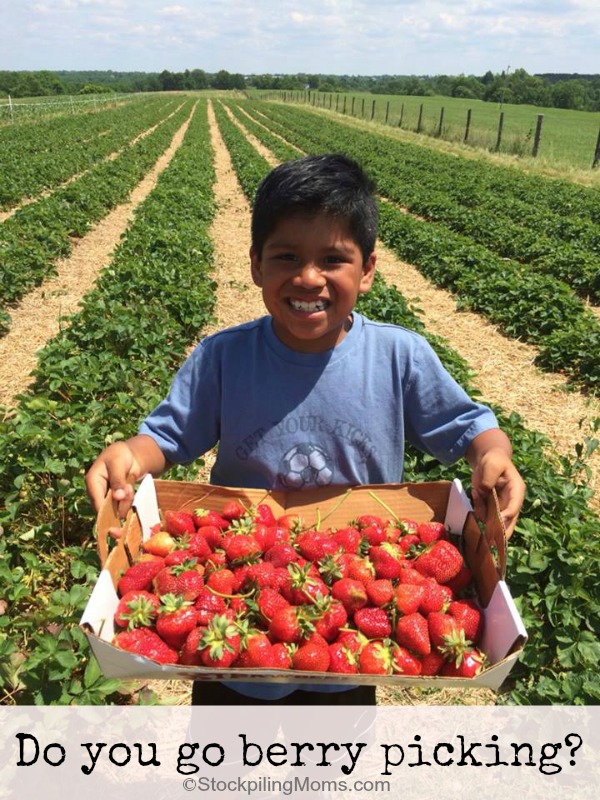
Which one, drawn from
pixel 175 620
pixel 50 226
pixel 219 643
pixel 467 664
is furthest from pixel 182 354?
pixel 50 226

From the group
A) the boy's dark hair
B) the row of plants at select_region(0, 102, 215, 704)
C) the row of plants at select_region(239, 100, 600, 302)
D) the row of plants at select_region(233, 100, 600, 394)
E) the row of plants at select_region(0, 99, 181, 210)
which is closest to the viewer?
the boy's dark hair

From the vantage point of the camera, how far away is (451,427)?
1.97 metres

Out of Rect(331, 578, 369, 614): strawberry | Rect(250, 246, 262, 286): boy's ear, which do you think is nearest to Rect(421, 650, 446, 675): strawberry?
Rect(331, 578, 369, 614): strawberry

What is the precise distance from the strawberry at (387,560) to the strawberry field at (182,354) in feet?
4.42

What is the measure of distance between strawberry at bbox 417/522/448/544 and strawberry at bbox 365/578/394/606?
253 millimetres

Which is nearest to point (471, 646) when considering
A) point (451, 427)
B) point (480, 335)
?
point (451, 427)

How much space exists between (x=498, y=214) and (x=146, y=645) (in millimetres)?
14210

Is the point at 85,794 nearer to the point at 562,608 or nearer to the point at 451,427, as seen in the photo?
the point at 451,427

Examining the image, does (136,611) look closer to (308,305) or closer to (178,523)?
(178,523)

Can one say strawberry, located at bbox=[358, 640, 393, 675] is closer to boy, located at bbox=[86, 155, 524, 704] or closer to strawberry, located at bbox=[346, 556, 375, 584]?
strawberry, located at bbox=[346, 556, 375, 584]

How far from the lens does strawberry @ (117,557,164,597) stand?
1737 mm

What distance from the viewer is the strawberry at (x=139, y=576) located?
1.74 m

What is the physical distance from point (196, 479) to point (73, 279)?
6.55 m

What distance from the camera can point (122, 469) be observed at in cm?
183
